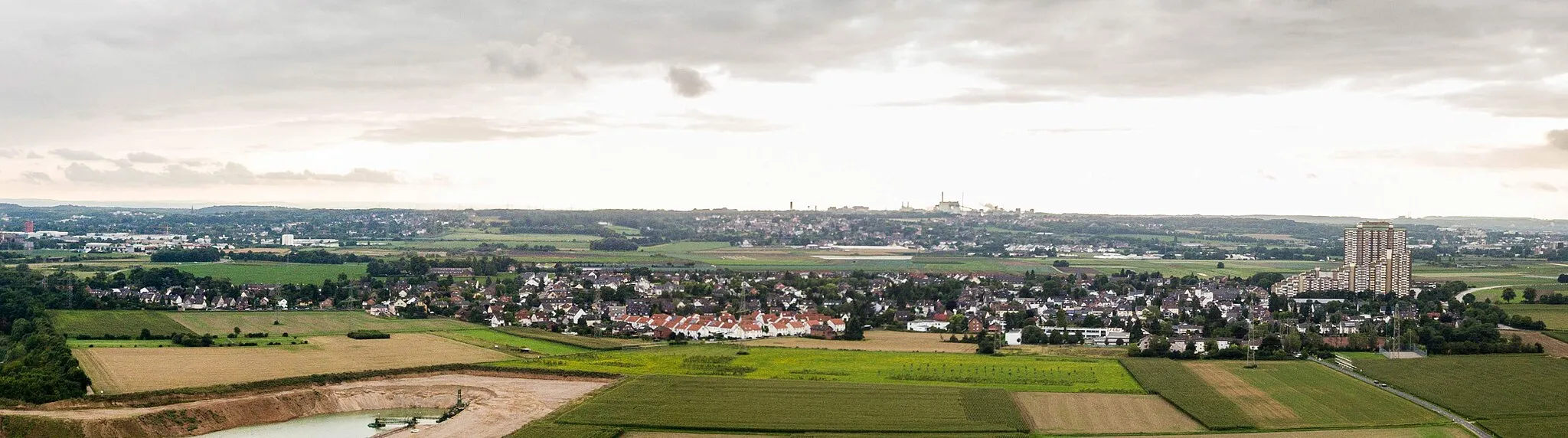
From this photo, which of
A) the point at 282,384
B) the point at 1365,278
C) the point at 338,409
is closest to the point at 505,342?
the point at 282,384

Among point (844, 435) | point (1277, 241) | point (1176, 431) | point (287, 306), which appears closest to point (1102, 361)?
point (1176, 431)

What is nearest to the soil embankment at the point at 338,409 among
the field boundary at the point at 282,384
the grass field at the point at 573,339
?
the field boundary at the point at 282,384

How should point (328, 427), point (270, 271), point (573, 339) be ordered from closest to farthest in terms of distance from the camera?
point (328, 427) < point (573, 339) < point (270, 271)

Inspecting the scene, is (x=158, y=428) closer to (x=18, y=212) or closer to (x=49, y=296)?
(x=49, y=296)

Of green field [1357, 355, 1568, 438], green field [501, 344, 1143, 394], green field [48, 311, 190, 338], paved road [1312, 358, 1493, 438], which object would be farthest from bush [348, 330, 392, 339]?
green field [1357, 355, 1568, 438]

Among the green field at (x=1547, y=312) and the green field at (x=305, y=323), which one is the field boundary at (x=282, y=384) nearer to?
the green field at (x=305, y=323)

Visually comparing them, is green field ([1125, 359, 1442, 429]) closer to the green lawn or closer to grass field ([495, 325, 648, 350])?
the green lawn

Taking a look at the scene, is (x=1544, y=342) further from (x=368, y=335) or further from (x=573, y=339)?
(x=368, y=335)
